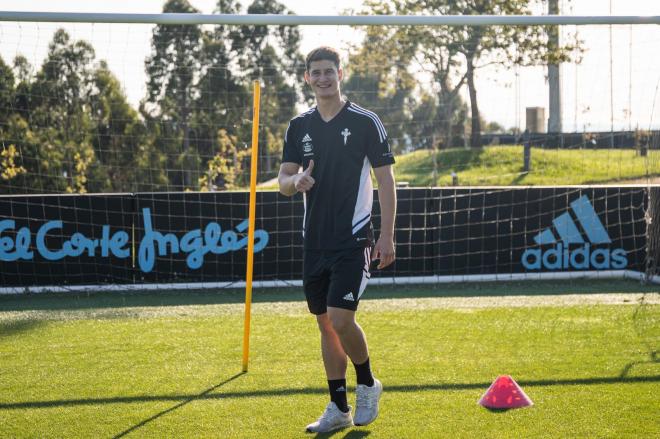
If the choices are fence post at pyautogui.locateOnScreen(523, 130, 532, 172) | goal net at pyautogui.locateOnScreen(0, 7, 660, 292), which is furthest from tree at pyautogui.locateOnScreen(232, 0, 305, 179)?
fence post at pyautogui.locateOnScreen(523, 130, 532, 172)

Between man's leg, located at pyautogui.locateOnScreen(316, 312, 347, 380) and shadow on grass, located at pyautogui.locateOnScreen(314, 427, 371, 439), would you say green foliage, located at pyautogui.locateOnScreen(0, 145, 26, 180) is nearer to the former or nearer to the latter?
man's leg, located at pyautogui.locateOnScreen(316, 312, 347, 380)

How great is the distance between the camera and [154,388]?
587 centimetres

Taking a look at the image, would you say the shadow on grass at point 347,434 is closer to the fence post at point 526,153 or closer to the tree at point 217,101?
the tree at point 217,101

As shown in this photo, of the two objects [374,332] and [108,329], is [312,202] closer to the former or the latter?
[374,332]

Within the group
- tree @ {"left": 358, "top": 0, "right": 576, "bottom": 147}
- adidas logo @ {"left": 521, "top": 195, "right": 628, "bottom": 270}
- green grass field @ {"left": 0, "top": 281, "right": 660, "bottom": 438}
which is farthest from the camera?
tree @ {"left": 358, "top": 0, "right": 576, "bottom": 147}

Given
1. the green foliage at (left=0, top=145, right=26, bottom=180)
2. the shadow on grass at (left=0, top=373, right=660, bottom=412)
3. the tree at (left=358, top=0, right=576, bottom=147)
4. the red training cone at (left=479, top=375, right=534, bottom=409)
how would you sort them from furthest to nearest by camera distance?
1. the green foliage at (left=0, top=145, right=26, bottom=180)
2. the tree at (left=358, top=0, right=576, bottom=147)
3. the shadow on grass at (left=0, top=373, right=660, bottom=412)
4. the red training cone at (left=479, top=375, right=534, bottom=409)

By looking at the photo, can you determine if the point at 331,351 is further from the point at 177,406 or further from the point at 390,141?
the point at 390,141

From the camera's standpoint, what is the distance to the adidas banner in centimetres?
1092

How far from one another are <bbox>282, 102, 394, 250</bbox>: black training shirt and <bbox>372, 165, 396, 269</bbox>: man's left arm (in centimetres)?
6

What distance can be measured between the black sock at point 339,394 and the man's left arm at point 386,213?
74cm

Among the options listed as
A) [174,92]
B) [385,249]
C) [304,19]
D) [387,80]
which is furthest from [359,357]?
[387,80]

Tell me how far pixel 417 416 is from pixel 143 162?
38.0ft

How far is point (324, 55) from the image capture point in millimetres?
4781

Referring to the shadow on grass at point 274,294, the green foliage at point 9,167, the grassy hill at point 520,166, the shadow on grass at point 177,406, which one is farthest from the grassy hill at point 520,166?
the shadow on grass at point 177,406
